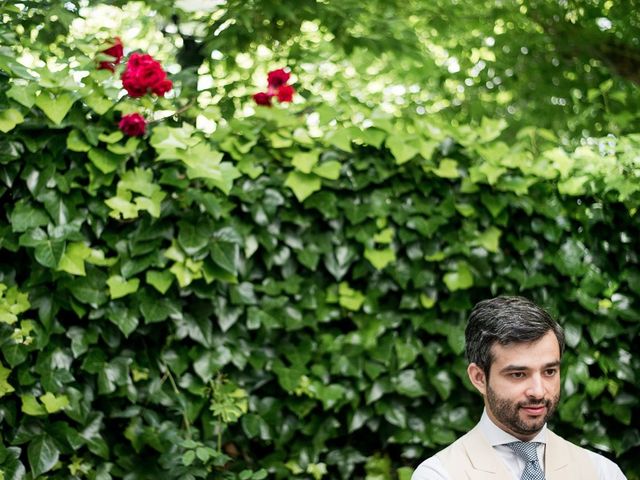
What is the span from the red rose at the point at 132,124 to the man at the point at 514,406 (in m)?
1.88

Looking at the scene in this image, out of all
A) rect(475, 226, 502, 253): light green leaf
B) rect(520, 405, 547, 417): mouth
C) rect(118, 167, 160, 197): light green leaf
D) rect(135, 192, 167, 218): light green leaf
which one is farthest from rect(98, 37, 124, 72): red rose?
Result: rect(520, 405, 547, 417): mouth

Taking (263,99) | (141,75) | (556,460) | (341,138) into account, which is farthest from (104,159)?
(556,460)

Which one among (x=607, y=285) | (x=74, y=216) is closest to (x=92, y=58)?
(x=74, y=216)

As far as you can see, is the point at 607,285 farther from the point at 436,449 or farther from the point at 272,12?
the point at 272,12

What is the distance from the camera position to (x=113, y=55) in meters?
3.44

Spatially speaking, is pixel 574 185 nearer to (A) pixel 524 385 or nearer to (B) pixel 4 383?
(A) pixel 524 385

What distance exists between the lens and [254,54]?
4.57m

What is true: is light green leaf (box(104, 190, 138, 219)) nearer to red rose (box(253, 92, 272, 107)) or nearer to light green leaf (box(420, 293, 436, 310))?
red rose (box(253, 92, 272, 107))

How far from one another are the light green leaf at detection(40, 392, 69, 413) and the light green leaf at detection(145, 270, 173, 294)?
56cm

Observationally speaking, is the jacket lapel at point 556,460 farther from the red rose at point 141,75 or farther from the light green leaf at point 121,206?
the red rose at point 141,75

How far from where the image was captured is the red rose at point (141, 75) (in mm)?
3279

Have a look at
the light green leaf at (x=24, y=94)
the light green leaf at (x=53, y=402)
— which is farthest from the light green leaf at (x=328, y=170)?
the light green leaf at (x=53, y=402)

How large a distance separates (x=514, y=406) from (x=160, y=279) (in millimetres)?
1883

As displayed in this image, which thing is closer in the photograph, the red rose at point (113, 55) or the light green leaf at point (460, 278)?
the red rose at point (113, 55)
